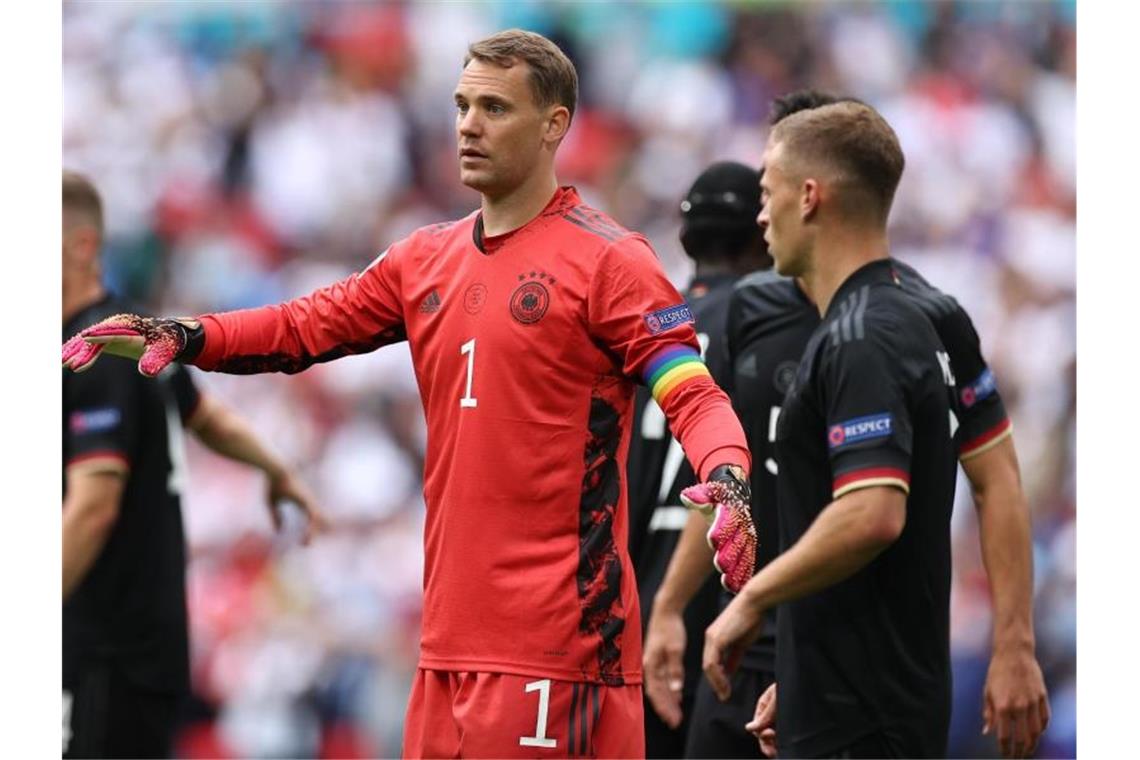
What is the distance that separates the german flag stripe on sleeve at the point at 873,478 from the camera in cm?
422

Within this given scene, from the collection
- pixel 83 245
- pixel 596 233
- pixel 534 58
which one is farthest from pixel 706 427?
pixel 83 245

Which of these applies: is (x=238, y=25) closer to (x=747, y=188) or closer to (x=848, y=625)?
(x=747, y=188)

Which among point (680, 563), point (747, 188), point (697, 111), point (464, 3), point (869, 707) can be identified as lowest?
point (869, 707)

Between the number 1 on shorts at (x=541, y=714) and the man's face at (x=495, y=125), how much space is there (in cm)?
118

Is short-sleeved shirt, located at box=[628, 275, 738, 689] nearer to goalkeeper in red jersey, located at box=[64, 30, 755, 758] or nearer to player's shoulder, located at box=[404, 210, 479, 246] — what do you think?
player's shoulder, located at box=[404, 210, 479, 246]

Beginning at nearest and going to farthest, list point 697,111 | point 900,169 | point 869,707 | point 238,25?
point 869,707 → point 900,169 → point 697,111 → point 238,25

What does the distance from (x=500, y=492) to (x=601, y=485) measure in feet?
0.78

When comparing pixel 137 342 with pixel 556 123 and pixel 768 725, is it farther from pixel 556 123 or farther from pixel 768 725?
pixel 768 725

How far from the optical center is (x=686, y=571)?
5.39 meters

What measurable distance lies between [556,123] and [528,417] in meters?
0.77

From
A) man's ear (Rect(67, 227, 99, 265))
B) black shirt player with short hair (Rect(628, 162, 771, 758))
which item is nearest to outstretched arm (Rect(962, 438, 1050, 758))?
black shirt player with short hair (Rect(628, 162, 771, 758))

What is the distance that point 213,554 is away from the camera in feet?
32.3

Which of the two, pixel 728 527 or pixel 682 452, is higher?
pixel 682 452

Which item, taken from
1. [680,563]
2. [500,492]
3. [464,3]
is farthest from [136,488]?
[464,3]
